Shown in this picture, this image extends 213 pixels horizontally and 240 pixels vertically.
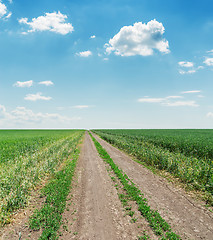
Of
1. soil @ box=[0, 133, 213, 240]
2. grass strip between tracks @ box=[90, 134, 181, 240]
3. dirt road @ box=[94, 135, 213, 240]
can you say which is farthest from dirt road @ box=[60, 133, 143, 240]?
dirt road @ box=[94, 135, 213, 240]

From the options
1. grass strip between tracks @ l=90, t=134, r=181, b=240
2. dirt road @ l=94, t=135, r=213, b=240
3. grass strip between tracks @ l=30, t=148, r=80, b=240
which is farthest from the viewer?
dirt road @ l=94, t=135, r=213, b=240

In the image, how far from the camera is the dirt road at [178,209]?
221 inches

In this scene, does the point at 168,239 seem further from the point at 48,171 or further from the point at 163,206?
the point at 48,171

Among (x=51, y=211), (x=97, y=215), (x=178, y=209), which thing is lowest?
(x=178, y=209)

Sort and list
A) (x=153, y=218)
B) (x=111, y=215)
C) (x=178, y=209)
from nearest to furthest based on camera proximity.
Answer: (x=153, y=218)
(x=111, y=215)
(x=178, y=209)

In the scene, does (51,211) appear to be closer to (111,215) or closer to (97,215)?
(97,215)

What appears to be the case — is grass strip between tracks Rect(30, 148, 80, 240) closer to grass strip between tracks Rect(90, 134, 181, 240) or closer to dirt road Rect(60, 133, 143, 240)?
dirt road Rect(60, 133, 143, 240)

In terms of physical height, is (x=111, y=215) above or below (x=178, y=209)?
above

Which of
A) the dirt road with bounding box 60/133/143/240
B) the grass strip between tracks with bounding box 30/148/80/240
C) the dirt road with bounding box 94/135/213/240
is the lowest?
the dirt road with bounding box 94/135/213/240

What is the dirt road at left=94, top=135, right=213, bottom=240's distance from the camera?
5605 mm

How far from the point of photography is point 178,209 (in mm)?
7020

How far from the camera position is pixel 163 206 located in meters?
7.21

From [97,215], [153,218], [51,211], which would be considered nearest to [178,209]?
[153,218]

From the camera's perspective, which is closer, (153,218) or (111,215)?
(153,218)
